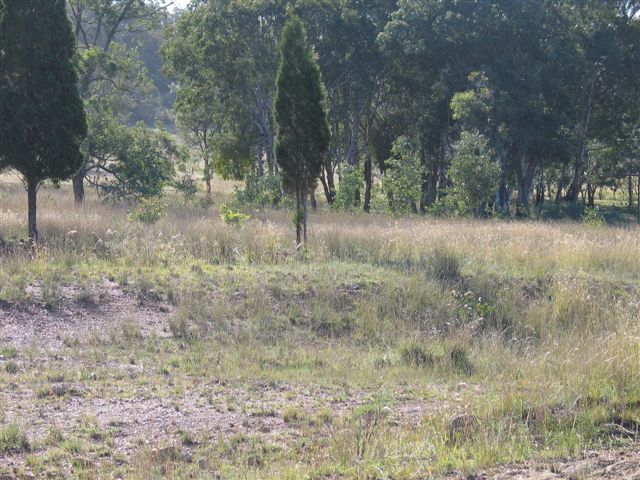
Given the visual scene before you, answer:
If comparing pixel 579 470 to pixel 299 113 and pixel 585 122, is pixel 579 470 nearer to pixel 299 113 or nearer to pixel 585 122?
pixel 299 113

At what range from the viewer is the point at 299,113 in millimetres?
14492

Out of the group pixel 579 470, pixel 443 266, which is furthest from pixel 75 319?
pixel 579 470

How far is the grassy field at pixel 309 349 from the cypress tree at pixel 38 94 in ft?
4.44

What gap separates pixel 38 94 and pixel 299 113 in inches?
200

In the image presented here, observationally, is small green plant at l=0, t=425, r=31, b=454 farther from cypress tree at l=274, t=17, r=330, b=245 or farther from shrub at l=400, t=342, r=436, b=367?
cypress tree at l=274, t=17, r=330, b=245

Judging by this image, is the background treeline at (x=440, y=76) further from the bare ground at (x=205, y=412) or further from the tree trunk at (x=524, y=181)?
the bare ground at (x=205, y=412)

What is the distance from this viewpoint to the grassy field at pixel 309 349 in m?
5.61

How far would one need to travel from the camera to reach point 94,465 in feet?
17.7

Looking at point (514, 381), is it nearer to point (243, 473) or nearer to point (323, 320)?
point (243, 473)

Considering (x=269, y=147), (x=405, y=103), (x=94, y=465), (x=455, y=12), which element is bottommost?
(x=94, y=465)

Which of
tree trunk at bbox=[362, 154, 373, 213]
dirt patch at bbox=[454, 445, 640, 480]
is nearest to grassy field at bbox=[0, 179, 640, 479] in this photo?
dirt patch at bbox=[454, 445, 640, 480]

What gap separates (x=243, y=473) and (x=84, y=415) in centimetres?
192

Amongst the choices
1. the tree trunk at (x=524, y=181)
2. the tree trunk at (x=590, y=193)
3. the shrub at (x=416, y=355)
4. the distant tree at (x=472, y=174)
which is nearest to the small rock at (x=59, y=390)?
the shrub at (x=416, y=355)

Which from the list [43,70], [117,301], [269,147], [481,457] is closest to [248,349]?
[117,301]
